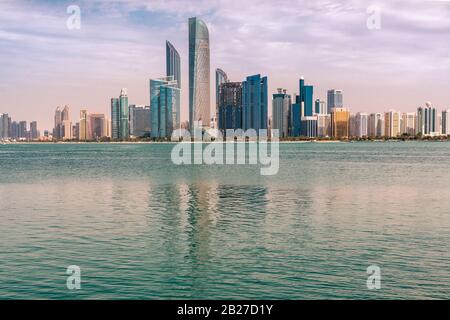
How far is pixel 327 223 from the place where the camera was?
22359 millimetres

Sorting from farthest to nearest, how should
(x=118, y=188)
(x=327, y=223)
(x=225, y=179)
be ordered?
(x=225, y=179)
(x=118, y=188)
(x=327, y=223)

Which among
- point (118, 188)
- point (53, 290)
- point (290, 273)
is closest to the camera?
point (53, 290)

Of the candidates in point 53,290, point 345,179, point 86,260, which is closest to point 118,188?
point 345,179

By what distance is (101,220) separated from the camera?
23406 mm

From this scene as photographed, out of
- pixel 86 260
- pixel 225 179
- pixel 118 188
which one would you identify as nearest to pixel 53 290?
pixel 86 260

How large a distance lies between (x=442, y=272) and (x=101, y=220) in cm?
1452
